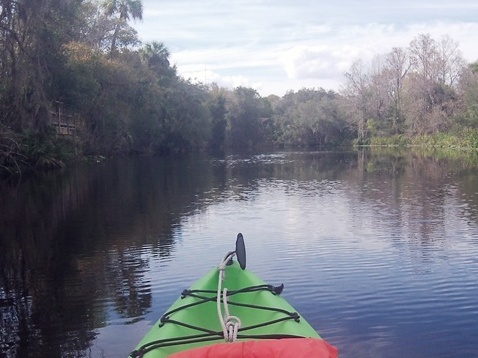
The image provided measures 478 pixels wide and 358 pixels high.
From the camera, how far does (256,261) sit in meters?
9.54

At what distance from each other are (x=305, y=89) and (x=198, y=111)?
36.5 m

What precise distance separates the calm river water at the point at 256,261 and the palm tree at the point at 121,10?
29.1 metres

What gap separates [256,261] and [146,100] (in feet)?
118

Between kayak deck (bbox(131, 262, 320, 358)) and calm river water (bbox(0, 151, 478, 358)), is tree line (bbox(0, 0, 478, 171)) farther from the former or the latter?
kayak deck (bbox(131, 262, 320, 358))

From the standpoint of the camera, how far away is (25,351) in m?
5.78

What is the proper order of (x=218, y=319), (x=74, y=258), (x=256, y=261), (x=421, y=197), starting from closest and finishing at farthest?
(x=218, y=319), (x=256, y=261), (x=74, y=258), (x=421, y=197)

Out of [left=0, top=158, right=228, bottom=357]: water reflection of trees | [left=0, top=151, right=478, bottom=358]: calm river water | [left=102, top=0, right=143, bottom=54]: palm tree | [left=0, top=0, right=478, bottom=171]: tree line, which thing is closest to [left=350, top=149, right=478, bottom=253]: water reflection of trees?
[left=0, top=151, right=478, bottom=358]: calm river water

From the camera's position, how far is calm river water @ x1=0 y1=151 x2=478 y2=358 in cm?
623

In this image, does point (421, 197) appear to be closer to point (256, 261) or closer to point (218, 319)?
point (256, 261)

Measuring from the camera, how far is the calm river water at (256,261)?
20.5 feet

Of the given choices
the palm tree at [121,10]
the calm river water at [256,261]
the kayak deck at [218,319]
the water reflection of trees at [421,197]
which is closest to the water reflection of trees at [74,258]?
the calm river water at [256,261]

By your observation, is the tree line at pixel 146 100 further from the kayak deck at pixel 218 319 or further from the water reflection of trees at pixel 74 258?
the kayak deck at pixel 218 319

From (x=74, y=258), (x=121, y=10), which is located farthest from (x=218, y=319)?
(x=121, y=10)

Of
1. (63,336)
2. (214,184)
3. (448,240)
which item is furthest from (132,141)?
(63,336)
